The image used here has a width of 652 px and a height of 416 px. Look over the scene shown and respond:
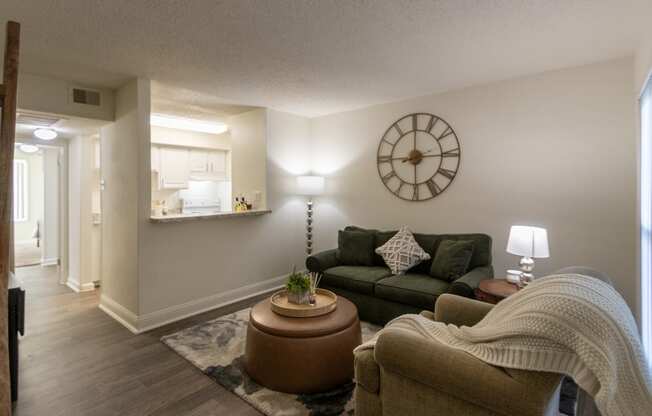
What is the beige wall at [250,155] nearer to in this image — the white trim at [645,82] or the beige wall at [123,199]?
the beige wall at [123,199]

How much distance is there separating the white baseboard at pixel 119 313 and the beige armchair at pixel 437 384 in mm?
2591

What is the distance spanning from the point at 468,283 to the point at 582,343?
1634 millimetres

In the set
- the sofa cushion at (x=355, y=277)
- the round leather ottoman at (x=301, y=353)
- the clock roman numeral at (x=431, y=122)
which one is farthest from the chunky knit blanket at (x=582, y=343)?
the clock roman numeral at (x=431, y=122)

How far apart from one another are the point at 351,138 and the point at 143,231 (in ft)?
9.36

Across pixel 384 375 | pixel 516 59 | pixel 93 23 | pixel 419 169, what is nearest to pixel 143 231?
pixel 93 23

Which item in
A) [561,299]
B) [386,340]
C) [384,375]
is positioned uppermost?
[561,299]

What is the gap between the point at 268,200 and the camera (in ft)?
14.5

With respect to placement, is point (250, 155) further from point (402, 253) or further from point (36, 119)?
point (402, 253)

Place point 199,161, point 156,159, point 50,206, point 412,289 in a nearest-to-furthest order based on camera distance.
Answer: point 412,289, point 156,159, point 50,206, point 199,161

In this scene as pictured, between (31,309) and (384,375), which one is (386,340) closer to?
(384,375)

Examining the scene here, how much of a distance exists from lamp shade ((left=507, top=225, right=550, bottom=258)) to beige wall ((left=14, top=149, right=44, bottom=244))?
374 inches

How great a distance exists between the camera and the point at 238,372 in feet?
7.88

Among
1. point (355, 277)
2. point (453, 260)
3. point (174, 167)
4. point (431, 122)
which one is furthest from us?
point (174, 167)

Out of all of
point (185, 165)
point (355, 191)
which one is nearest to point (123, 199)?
point (185, 165)
